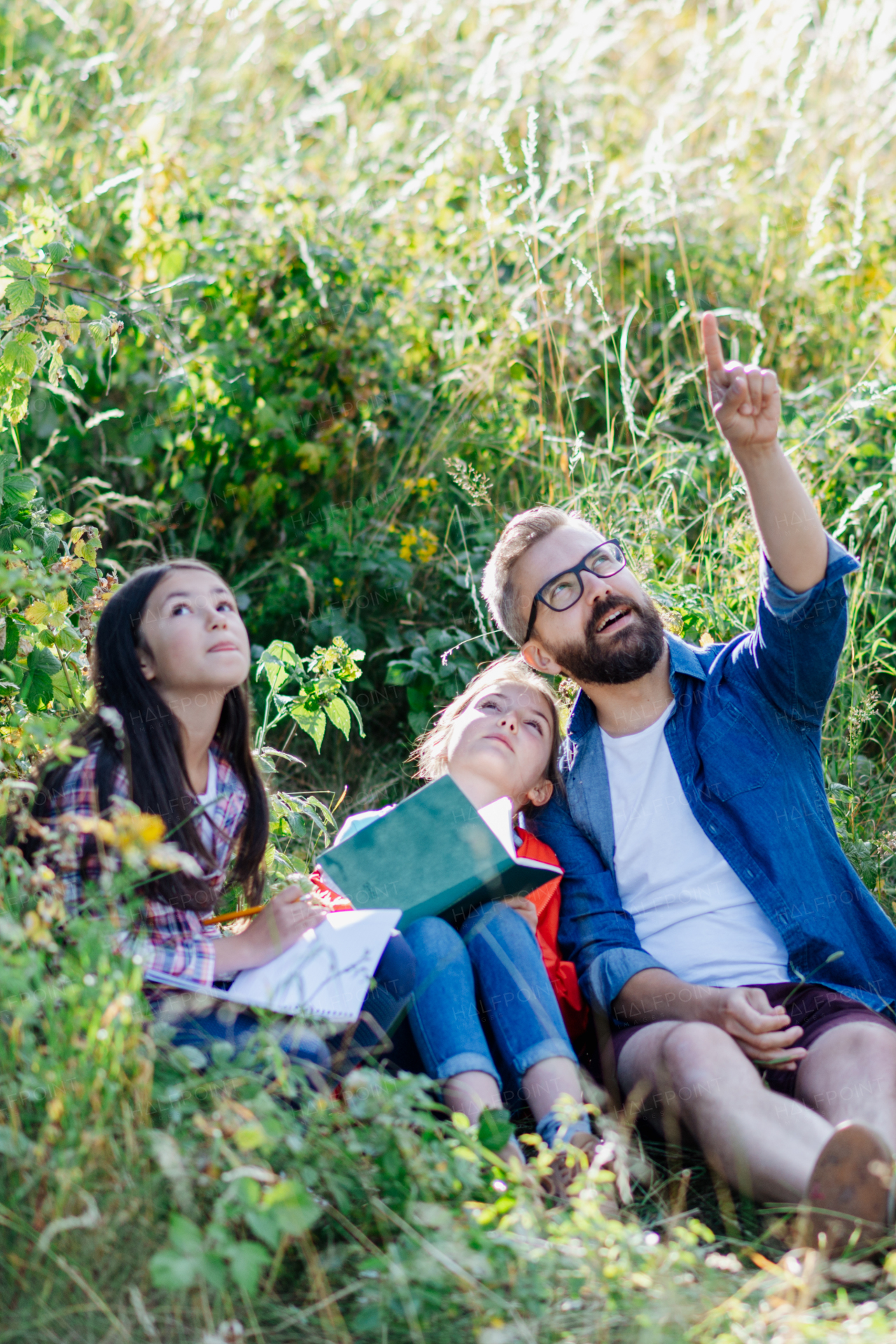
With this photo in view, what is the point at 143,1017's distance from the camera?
163cm

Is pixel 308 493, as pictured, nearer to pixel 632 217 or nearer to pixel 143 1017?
pixel 632 217

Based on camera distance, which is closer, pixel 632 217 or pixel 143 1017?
pixel 143 1017

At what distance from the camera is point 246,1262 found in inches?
54.9

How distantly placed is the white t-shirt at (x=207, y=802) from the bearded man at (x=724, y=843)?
72cm

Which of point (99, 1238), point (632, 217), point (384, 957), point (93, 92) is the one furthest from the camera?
point (93, 92)

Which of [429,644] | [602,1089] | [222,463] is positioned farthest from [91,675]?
[222,463]

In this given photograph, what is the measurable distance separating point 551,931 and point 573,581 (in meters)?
0.72

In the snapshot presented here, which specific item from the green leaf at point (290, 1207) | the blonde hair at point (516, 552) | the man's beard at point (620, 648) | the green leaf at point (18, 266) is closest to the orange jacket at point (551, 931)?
the man's beard at point (620, 648)

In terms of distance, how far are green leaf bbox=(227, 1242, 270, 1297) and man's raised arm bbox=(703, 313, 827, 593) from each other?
142 cm

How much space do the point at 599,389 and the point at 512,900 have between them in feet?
9.24

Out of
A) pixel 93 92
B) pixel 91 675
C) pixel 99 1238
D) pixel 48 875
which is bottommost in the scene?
pixel 99 1238

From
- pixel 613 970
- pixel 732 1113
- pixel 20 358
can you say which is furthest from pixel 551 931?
pixel 20 358

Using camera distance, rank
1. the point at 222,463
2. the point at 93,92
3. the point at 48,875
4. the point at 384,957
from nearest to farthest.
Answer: the point at 48,875 < the point at 384,957 < the point at 222,463 < the point at 93,92

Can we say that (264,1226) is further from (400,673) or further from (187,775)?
(400,673)
